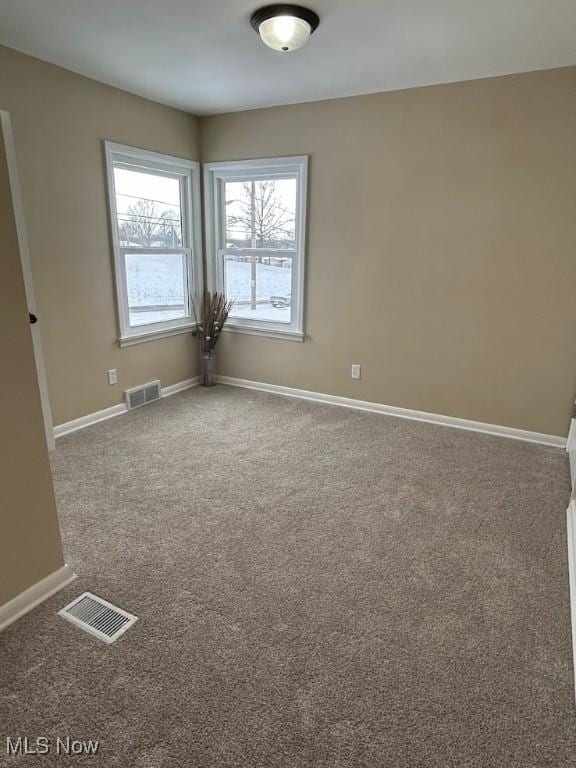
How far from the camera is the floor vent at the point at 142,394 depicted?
12.8 ft

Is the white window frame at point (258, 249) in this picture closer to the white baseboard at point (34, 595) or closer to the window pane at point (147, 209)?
the window pane at point (147, 209)

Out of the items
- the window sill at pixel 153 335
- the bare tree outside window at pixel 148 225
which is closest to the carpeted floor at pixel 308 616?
the window sill at pixel 153 335

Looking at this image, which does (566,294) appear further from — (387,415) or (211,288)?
(211,288)

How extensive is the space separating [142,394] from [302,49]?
281 cm

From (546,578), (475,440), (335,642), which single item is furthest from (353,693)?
(475,440)

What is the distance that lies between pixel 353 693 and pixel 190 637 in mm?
606

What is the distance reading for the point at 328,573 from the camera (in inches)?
79.7

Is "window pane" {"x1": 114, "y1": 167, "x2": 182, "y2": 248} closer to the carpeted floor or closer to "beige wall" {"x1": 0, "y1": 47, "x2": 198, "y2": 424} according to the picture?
"beige wall" {"x1": 0, "y1": 47, "x2": 198, "y2": 424}

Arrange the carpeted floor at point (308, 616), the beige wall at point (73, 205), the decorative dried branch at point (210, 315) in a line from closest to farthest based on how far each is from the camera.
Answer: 1. the carpeted floor at point (308, 616)
2. the beige wall at point (73, 205)
3. the decorative dried branch at point (210, 315)

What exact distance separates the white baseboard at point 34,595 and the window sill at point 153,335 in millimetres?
2199

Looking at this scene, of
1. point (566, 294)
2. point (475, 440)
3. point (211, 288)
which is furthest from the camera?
point (211, 288)

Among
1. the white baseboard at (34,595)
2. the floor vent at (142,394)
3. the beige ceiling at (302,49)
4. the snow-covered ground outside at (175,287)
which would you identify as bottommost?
the white baseboard at (34,595)

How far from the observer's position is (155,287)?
4.12 m

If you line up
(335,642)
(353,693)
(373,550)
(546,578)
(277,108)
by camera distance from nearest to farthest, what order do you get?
(353,693)
(335,642)
(546,578)
(373,550)
(277,108)
